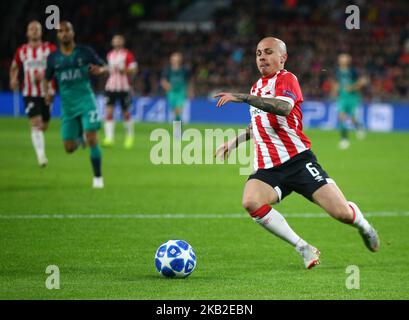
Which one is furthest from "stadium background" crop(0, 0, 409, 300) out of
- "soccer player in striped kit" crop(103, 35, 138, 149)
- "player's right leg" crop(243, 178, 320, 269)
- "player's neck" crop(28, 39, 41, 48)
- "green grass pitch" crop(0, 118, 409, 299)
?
"player's neck" crop(28, 39, 41, 48)

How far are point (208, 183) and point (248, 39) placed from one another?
2291 cm

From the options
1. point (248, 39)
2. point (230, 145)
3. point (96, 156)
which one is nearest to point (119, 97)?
point (96, 156)

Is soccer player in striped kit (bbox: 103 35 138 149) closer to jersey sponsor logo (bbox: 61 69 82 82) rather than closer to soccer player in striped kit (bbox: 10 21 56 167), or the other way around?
soccer player in striped kit (bbox: 10 21 56 167)

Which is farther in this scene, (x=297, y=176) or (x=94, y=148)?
(x=94, y=148)

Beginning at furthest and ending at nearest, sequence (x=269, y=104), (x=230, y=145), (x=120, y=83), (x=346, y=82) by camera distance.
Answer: (x=346, y=82) → (x=120, y=83) → (x=230, y=145) → (x=269, y=104)

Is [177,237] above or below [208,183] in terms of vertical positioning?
above

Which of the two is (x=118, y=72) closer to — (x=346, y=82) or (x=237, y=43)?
(x=346, y=82)

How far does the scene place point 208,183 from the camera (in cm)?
1619

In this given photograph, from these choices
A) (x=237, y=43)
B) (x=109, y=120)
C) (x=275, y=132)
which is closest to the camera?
(x=275, y=132)

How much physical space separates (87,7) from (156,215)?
27.2 m

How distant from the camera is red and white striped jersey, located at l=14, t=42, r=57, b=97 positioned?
16.6 m

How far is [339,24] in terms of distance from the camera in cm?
3775

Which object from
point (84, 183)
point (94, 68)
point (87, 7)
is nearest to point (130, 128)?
point (84, 183)

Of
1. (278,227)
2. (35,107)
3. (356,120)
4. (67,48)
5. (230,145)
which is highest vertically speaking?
(67,48)
